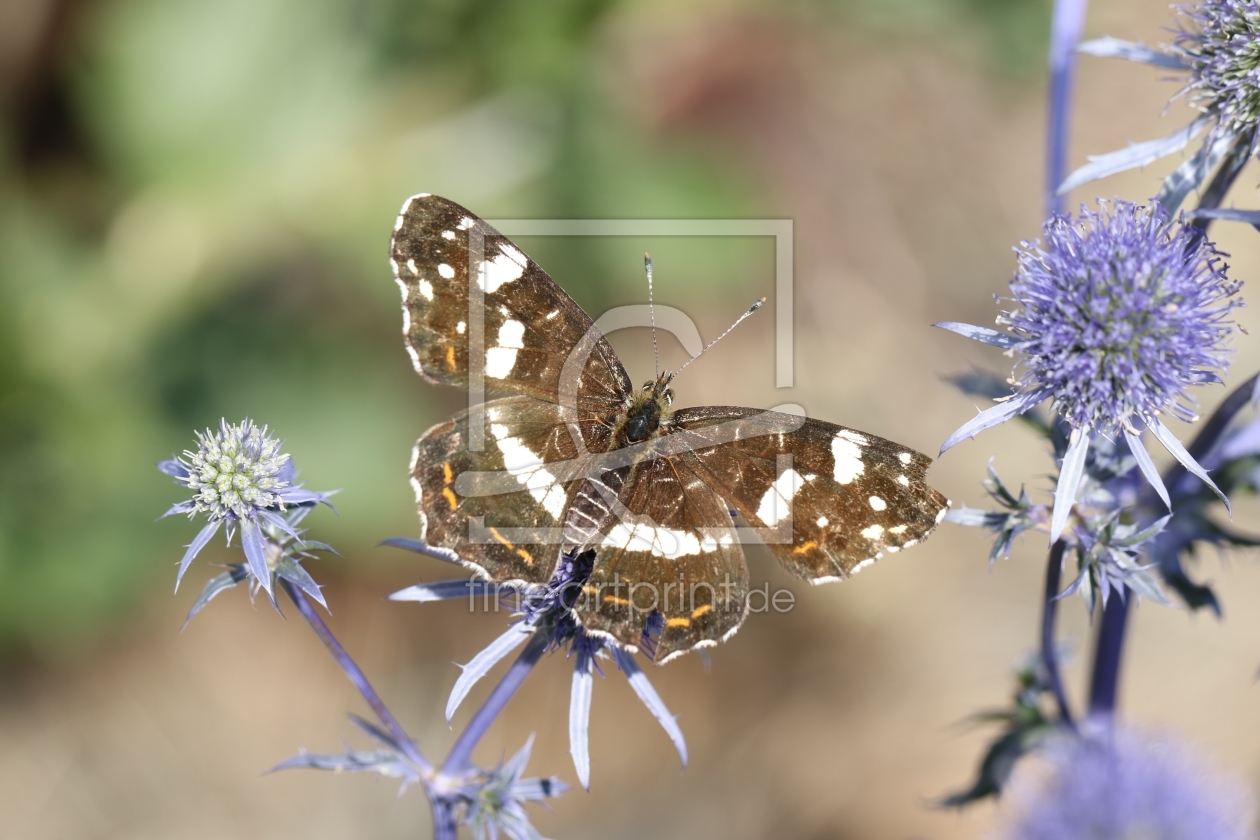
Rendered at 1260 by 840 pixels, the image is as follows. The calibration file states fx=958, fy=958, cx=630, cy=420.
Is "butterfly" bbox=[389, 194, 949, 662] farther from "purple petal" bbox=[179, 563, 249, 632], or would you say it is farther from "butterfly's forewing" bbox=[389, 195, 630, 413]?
"purple petal" bbox=[179, 563, 249, 632]

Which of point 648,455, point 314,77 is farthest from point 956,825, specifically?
point 314,77

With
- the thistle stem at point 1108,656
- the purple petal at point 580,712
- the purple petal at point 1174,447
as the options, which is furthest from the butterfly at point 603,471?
the thistle stem at point 1108,656

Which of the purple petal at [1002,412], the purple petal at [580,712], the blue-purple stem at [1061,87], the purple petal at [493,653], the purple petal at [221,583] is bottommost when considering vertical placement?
the purple petal at [580,712]

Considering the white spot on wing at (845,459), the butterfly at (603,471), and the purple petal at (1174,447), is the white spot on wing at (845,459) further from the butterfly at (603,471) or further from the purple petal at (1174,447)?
the purple petal at (1174,447)

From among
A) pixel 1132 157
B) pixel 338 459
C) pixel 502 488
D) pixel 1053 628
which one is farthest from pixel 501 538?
pixel 338 459

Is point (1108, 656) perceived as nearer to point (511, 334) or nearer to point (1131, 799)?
point (1131, 799)

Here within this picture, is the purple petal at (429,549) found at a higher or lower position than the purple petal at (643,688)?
higher

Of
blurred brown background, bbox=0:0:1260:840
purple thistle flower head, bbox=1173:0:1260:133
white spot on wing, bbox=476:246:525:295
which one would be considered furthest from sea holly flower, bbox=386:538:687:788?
blurred brown background, bbox=0:0:1260:840
